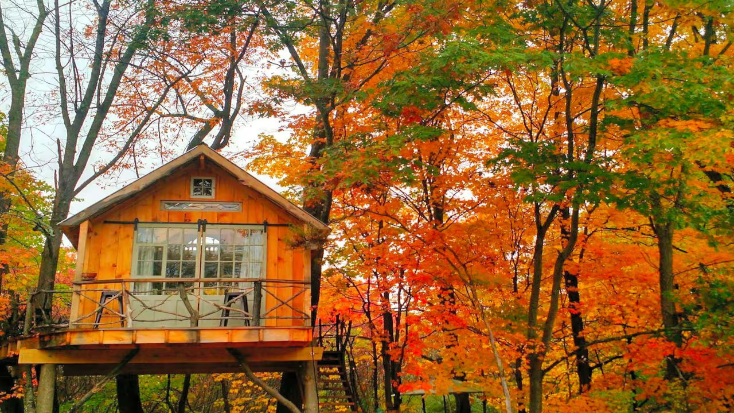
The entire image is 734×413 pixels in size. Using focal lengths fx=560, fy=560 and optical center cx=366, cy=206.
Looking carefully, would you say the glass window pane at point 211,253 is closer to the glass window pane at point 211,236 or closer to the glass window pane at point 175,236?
the glass window pane at point 211,236

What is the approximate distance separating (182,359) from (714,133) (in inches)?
380

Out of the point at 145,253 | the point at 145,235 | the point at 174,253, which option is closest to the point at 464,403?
the point at 174,253

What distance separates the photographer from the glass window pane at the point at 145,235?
10.8m

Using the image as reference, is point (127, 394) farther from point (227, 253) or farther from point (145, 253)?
point (227, 253)

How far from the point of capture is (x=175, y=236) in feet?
35.7

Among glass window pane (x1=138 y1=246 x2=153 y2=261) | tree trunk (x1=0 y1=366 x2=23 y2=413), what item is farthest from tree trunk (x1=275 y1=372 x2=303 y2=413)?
tree trunk (x1=0 y1=366 x2=23 y2=413)

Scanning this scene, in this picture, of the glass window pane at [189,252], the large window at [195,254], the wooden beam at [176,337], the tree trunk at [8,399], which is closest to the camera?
the wooden beam at [176,337]

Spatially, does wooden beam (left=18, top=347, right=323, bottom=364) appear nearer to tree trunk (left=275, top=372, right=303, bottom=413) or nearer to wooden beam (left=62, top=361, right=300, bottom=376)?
wooden beam (left=62, top=361, right=300, bottom=376)

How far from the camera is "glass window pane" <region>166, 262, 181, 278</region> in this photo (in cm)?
1068

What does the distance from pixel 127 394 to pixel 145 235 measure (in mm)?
6420

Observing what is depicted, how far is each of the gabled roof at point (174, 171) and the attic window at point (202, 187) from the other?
0.48 metres

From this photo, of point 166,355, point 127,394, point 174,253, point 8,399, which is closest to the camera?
point 166,355

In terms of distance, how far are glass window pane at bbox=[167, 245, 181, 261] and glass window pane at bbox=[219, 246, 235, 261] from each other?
799mm

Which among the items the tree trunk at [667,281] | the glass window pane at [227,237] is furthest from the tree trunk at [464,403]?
the glass window pane at [227,237]
